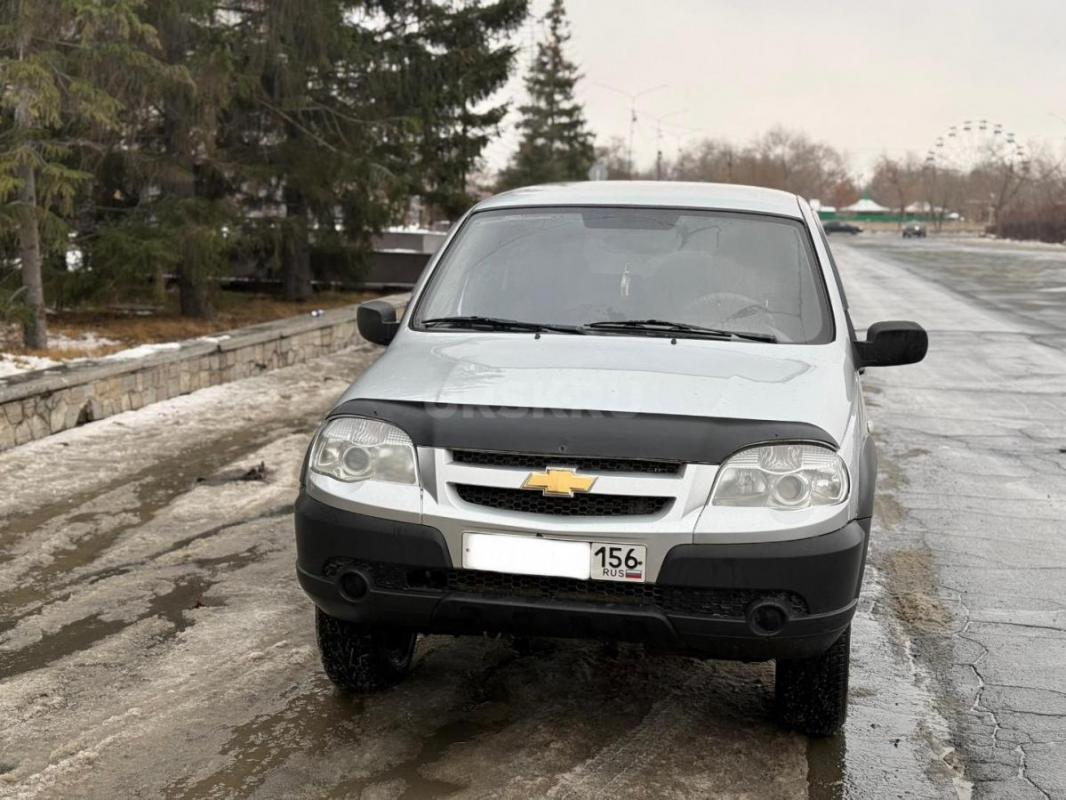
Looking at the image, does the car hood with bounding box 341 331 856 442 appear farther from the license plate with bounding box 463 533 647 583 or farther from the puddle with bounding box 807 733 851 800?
the puddle with bounding box 807 733 851 800

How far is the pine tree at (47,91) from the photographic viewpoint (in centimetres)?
1011

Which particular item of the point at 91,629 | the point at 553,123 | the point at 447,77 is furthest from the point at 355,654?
the point at 553,123

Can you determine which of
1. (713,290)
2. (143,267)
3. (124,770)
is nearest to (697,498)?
(713,290)

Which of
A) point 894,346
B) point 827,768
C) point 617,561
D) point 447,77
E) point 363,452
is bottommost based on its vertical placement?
point 827,768

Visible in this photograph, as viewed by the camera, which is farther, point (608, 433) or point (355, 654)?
point (355, 654)

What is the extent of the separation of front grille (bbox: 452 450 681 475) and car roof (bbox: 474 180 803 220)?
1.87 meters

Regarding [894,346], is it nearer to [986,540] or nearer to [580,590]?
[580,590]

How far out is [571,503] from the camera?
11.5ft

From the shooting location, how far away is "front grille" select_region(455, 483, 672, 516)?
11.4ft

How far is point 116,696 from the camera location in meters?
4.21

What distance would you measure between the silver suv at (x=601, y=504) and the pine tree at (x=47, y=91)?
23.9 ft

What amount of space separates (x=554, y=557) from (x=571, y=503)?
16 cm

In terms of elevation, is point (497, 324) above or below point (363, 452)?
above

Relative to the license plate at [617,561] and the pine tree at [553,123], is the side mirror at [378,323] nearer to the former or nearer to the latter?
the license plate at [617,561]
